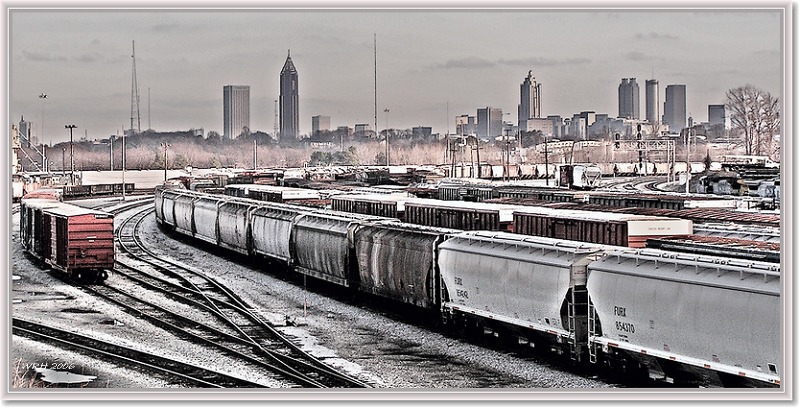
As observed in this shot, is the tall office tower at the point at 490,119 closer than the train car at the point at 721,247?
No

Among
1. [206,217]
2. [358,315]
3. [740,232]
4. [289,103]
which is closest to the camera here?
[740,232]

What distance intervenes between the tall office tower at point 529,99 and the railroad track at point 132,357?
17.8 metres

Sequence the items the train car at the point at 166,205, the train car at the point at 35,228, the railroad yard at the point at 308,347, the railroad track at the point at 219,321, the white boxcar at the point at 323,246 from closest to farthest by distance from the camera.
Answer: the railroad yard at the point at 308,347, the railroad track at the point at 219,321, the white boxcar at the point at 323,246, the train car at the point at 35,228, the train car at the point at 166,205

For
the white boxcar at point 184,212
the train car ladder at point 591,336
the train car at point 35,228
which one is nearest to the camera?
the train car ladder at point 591,336

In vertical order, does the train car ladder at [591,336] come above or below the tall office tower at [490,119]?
below

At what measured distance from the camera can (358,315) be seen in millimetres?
37062

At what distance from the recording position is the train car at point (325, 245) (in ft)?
134

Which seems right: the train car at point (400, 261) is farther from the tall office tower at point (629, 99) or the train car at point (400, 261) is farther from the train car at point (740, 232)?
the tall office tower at point (629, 99)

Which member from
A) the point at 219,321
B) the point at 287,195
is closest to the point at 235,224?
the point at 287,195

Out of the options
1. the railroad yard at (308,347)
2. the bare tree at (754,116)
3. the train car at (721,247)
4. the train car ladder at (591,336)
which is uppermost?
the bare tree at (754,116)

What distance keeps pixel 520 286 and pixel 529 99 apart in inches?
1265

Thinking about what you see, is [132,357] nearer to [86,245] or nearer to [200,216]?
[86,245]

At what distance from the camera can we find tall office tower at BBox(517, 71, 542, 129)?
152 feet

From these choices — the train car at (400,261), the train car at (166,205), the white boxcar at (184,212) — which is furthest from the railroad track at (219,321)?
the train car at (166,205)
